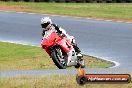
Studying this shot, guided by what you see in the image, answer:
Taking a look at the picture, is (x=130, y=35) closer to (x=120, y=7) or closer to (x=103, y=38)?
(x=103, y=38)

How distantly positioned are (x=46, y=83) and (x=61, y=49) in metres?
1.85

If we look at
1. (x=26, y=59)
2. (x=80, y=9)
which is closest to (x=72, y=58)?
(x=26, y=59)

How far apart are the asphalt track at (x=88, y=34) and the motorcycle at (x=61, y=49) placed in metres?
5.50

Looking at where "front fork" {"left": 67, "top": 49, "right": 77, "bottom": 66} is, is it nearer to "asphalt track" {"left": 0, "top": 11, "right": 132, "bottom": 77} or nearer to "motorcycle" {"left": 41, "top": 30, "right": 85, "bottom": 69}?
"motorcycle" {"left": 41, "top": 30, "right": 85, "bottom": 69}

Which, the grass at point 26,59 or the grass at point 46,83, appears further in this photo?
the grass at point 26,59

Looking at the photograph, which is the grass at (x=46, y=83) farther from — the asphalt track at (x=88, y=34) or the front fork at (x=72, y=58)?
the asphalt track at (x=88, y=34)

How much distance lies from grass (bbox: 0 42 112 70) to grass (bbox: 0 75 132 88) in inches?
187

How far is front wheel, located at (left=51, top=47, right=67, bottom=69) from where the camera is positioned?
11.3 meters

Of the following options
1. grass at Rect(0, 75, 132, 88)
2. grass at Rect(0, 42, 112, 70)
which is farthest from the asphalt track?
grass at Rect(0, 75, 132, 88)

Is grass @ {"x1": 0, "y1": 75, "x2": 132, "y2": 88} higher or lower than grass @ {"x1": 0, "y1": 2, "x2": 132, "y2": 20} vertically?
higher

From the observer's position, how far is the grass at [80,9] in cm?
3665

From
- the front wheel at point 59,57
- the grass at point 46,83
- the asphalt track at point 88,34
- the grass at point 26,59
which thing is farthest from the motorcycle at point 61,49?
the grass at point 26,59

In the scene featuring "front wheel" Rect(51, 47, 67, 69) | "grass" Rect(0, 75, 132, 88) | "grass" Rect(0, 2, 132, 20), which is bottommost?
"grass" Rect(0, 2, 132, 20)

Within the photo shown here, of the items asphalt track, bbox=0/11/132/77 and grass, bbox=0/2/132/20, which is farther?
grass, bbox=0/2/132/20
